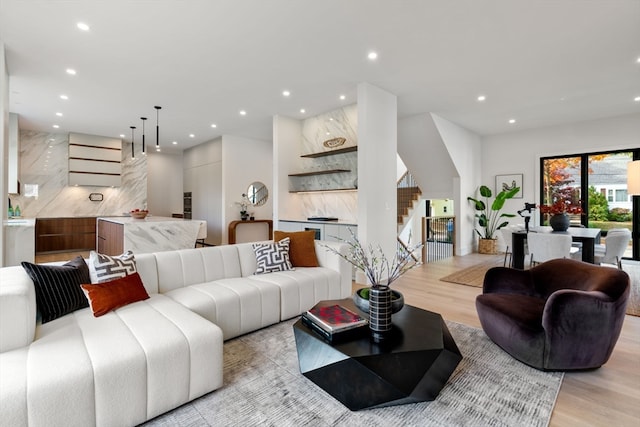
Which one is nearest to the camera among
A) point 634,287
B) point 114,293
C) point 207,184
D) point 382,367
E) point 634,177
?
point 382,367

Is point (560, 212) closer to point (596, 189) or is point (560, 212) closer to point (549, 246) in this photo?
point (549, 246)

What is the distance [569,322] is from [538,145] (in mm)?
6342

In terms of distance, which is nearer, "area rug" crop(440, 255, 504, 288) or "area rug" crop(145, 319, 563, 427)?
"area rug" crop(145, 319, 563, 427)

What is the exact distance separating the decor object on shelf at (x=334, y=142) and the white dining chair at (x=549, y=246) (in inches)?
126

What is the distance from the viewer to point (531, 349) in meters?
2.15

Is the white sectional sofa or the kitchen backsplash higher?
the kitchen backsplash

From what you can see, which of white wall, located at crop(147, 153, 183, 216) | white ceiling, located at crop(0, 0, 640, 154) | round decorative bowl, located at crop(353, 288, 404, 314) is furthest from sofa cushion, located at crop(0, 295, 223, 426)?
white wall, located at crop(147, 153, 183, 216)

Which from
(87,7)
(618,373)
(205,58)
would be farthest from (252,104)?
(618,373)

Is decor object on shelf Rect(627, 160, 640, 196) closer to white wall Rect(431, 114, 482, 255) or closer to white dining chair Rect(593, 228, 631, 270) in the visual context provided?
white dining chair Rect(593, 228, 631, 270)

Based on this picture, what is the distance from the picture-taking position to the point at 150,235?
4.87m

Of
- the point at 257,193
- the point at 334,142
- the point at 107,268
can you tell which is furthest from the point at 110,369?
the point at 257,193

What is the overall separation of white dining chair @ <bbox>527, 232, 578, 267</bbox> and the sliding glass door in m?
2.70

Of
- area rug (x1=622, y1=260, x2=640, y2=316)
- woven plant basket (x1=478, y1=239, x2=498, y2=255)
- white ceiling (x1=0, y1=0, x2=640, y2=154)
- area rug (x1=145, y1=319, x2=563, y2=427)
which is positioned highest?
white ceiling (x1=0, y1=0, x2=640, y2=154)

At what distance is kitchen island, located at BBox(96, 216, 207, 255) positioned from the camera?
4723mm
